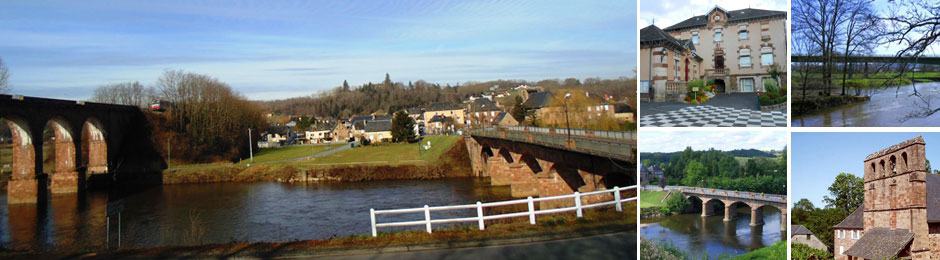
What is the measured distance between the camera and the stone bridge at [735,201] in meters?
3.99

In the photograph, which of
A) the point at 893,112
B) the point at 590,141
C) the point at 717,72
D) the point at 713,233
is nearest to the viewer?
the point at 893,112

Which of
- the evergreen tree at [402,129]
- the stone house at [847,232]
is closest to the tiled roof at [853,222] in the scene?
the stone house at [847,232]

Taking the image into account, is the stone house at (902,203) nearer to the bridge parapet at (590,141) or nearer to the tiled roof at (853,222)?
the tiled roof at (853,222)

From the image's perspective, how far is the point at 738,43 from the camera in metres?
4.20

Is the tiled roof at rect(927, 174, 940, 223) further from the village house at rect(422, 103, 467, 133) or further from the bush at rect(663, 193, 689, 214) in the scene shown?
the village house at rect(422, 103, 467, 133)

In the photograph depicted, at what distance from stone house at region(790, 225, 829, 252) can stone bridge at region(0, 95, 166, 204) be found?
49.0 meters

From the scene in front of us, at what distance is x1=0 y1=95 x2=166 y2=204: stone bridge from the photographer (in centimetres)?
4447

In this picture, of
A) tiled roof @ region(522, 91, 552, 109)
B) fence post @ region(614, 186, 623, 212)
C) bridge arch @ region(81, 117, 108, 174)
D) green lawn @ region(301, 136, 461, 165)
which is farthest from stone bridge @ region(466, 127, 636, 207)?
bridge arch @ region(81, 117, 108, 174)

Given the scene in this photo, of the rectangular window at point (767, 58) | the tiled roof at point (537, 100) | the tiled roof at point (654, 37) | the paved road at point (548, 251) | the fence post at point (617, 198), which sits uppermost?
the tiled roof at point (537, 100)

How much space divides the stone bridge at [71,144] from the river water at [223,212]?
218cm

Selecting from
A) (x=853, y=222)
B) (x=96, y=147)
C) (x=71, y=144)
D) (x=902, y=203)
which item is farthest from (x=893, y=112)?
(x=96, y=147)

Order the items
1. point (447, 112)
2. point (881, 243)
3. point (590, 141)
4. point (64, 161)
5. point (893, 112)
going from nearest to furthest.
→ point (893, 112), point (881, 243), point (590, 141), point (64, 161), point (447, 112)

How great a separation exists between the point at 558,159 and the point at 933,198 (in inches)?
1014

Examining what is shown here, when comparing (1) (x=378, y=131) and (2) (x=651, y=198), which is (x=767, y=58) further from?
(1) (x=378, y=131)
